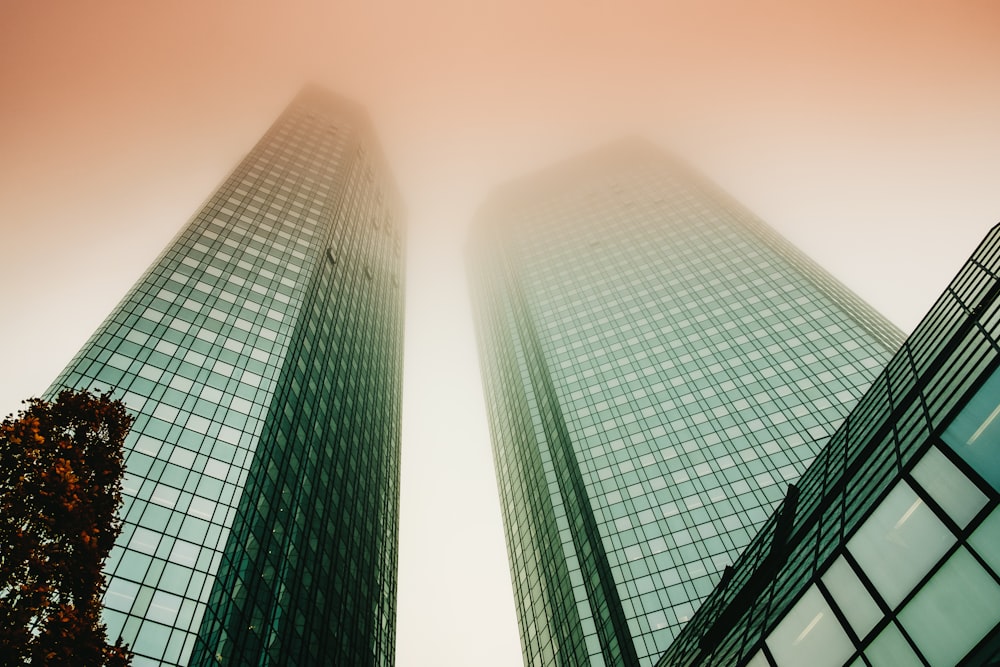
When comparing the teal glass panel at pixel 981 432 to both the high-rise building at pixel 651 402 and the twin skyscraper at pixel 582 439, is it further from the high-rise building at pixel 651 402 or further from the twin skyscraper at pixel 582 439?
the high-rise building at pixel 651 402

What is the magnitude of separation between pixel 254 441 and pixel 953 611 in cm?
4153

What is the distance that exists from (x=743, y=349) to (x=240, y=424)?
63909mm

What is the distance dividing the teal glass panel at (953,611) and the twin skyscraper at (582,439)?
4 cm

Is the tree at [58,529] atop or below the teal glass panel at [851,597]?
below

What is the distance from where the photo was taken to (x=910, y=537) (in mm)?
11266

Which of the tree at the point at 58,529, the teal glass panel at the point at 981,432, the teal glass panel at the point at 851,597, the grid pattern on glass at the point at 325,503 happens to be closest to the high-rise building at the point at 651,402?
the grid pattern on glass at the point at 325,503

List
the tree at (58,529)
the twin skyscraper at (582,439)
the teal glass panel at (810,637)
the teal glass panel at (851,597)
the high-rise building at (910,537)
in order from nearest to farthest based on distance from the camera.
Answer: the high-rise building at (910,537) < the teal glass panel at (851,597) < the teal glass panel at (810,637) < the tree at (58,529) < the twin skyscraper at (582,439)

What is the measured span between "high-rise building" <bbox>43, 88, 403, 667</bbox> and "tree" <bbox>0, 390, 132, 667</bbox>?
17.2 metres

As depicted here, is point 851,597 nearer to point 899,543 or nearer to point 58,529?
point 899,543

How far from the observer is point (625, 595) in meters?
51.9

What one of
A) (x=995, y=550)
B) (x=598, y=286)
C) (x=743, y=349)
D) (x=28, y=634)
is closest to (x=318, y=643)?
(x=28, y=634)

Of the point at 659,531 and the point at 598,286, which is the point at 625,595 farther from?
the point at 598,286

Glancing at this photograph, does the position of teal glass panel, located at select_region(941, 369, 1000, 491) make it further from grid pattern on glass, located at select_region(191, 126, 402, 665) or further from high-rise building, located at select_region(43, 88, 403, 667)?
grid pattern on glass, located at select_region(191, 126, 402, 665)

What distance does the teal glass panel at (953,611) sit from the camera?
936 centimetres
